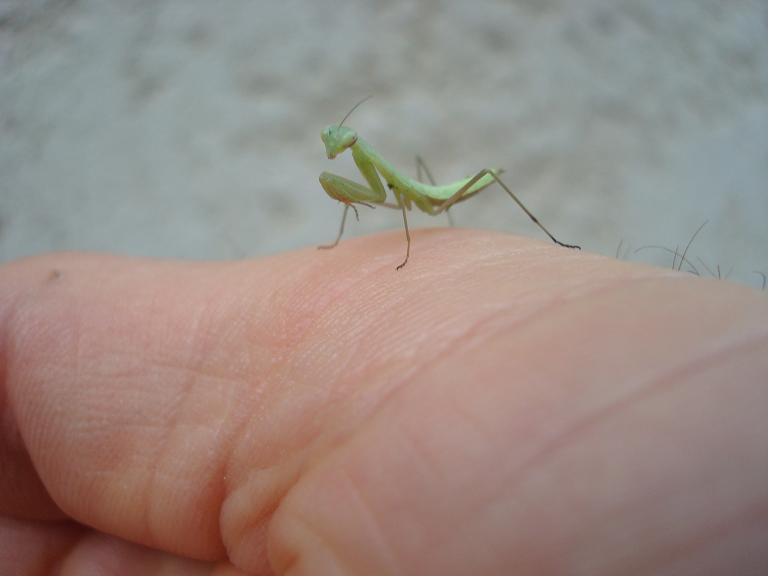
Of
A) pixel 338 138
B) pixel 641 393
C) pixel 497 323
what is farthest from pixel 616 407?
pixel 338 138

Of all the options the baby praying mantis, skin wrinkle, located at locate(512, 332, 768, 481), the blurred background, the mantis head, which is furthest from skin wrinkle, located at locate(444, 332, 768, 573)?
the blurred background

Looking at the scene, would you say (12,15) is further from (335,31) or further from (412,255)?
(412,255)

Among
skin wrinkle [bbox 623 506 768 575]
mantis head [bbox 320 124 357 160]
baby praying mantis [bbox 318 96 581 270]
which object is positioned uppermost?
mantis head [bbox 320 124 357 160]

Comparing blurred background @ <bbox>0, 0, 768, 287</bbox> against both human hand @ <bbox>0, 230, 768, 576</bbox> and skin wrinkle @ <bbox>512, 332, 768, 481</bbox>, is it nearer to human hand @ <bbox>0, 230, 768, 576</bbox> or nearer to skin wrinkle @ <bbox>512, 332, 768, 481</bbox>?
human hand @ <bbox>0, 230, 768, 576</bbox>

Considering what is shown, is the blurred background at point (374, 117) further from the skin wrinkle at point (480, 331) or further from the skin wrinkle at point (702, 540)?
the skin wrinkle at point (702, 540)

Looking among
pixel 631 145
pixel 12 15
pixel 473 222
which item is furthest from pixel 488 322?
pixel 12 15

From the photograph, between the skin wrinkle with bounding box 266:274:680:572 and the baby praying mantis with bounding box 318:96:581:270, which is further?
the baby praying mantis with bounding box 318:96:581:270

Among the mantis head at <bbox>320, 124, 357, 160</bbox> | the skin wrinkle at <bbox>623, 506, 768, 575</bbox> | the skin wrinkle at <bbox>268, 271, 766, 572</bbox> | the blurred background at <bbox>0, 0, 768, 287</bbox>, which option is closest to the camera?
the skin wrinkle at <bbox>623, 506, 768, 575</bbox>

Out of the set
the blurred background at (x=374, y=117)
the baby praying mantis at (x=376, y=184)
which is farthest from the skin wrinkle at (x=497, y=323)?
the blurred background at (x=374, y=117)

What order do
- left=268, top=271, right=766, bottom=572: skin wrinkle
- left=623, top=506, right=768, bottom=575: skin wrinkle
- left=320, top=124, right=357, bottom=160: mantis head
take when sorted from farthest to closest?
left=320, top=124, right=357, bottom=160: mantis head, left=268, top=271, right=766, bottom=572: skin wrinkle, left=623, top=506, right=768, bottom=575: skin wrinkle
